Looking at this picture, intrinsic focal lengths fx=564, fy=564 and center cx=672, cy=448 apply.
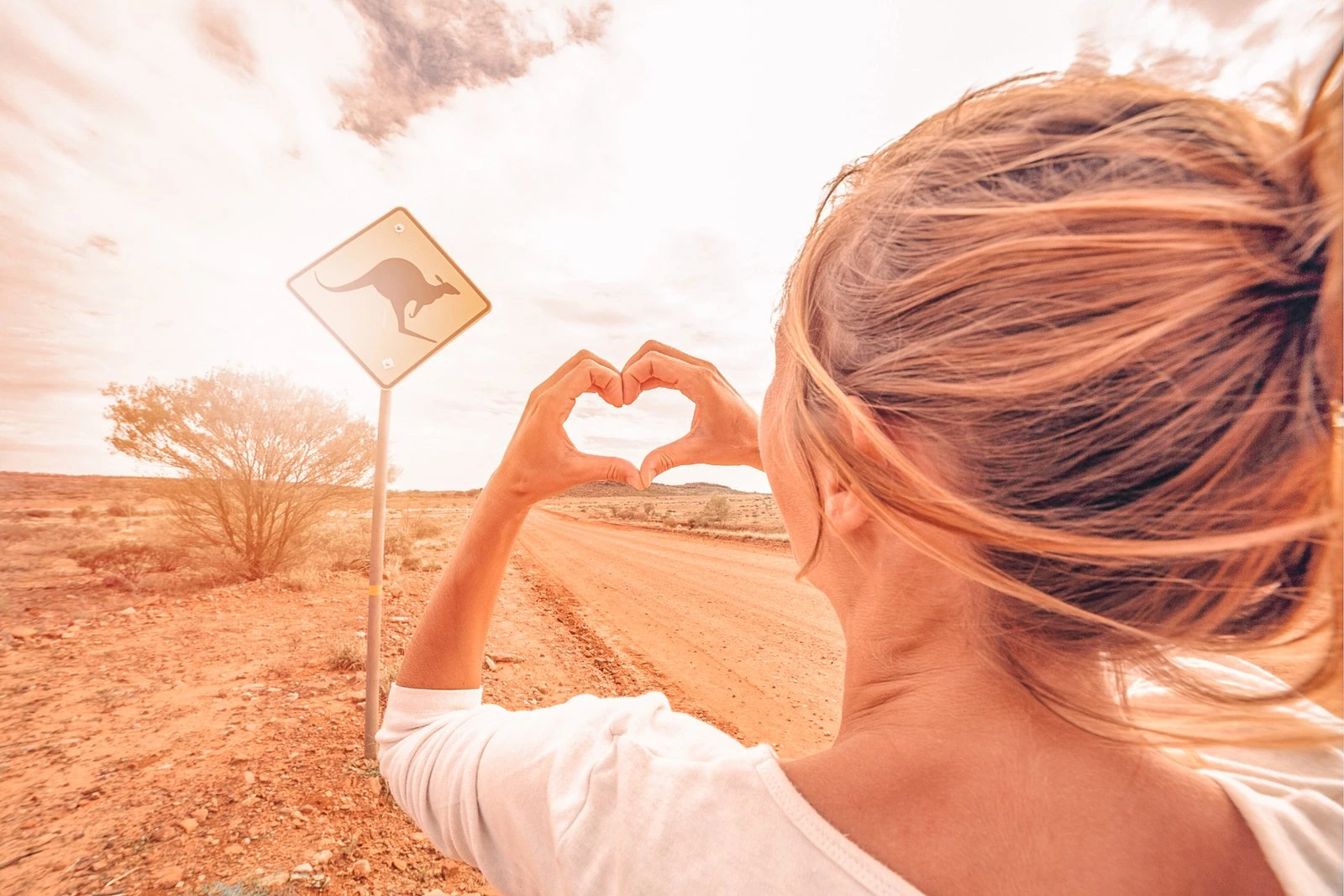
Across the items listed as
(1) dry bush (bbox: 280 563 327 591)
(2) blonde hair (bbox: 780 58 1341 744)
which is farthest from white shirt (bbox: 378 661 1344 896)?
(1) dry bush (bbox: 280 563 327 591)

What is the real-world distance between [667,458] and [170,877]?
2968mm

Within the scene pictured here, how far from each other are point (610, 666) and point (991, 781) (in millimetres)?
4451

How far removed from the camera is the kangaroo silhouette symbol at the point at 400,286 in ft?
10.3

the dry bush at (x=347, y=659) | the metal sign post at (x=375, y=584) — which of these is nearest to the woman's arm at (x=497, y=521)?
the metal sign post at (x=375, y=584)

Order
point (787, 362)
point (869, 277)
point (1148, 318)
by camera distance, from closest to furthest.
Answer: point (1148, 318), point (869, 277), point (787, 362)

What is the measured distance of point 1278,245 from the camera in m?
0.58

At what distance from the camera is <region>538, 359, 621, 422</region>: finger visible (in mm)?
1296

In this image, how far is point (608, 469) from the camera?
1244 millimetres

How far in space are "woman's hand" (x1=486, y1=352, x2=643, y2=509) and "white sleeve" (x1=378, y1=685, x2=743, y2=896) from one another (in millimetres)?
452

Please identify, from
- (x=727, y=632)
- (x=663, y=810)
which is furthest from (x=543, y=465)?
(x=727, y=632)

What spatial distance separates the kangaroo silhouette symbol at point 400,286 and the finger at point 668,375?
88.3 inches

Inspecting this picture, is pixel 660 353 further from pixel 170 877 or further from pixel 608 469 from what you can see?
pixel 170 877

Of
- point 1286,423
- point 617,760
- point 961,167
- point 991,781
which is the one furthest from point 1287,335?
point 617,760

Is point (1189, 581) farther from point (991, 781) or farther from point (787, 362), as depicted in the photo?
point (787, 362)
